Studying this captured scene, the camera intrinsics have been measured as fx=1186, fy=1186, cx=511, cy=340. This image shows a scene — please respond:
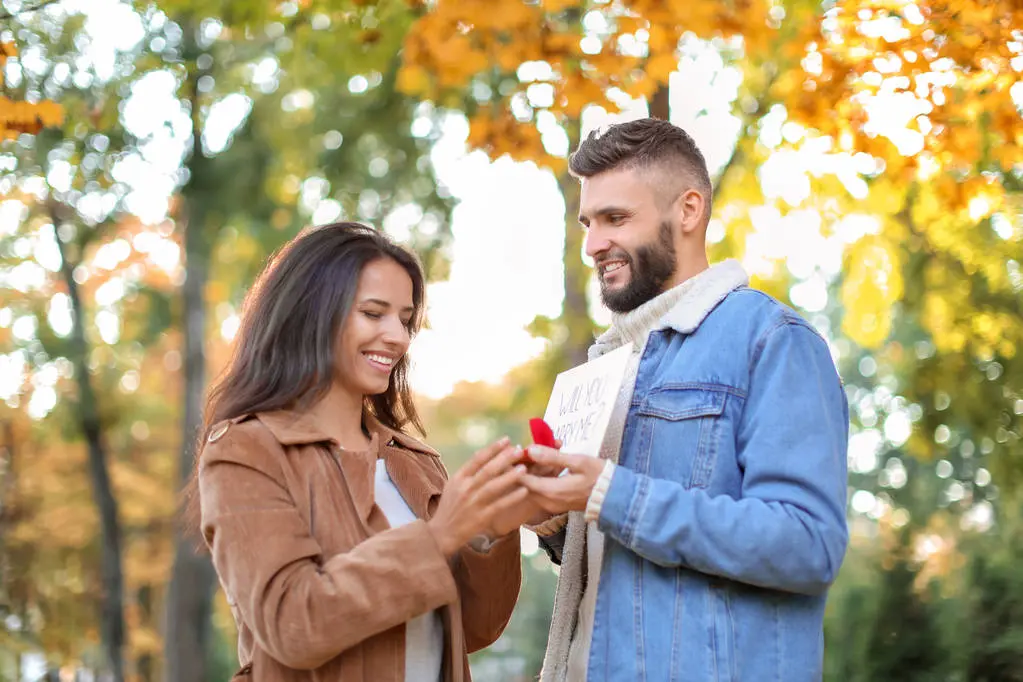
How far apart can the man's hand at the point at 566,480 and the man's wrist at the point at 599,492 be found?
0.04ft

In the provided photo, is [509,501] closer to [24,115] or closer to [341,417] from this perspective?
[341,417]

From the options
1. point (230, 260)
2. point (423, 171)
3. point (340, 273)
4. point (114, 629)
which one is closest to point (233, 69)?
point (423, 171)

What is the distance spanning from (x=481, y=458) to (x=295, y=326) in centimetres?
80

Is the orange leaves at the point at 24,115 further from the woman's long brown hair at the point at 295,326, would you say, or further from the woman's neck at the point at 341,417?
the woman's neck at the point at 341,417

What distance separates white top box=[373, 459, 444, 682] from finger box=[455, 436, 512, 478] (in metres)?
0.38

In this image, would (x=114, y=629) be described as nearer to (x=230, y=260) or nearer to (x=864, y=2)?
(x=230, y=260)

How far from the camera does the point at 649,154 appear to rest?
10.4 ft

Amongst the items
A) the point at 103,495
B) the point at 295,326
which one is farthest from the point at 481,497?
the point at 103,495

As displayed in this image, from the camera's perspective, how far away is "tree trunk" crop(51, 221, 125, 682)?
40.3 feet

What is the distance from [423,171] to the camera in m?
10.3

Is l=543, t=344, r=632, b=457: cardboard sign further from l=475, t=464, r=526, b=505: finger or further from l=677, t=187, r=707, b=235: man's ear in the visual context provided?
l=677, t=187, r=707, b=235: man's ear

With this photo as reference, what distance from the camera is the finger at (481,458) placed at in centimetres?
274

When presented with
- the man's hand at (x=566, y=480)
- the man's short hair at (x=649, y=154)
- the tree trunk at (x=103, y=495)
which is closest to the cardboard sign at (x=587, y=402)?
the man's hand at (x=566, y=480)

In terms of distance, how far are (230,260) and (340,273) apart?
1222 cm
